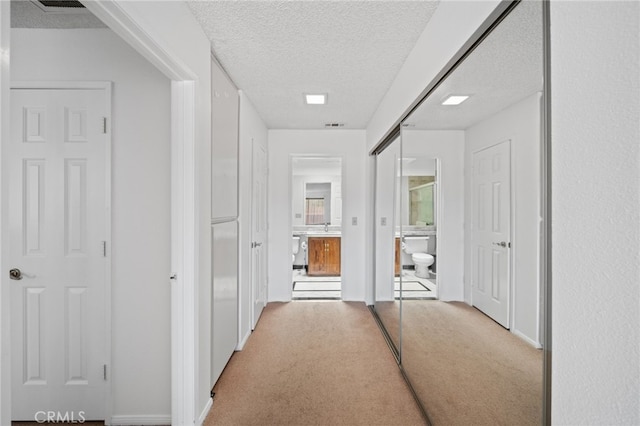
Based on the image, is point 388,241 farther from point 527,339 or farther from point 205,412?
point 527,339

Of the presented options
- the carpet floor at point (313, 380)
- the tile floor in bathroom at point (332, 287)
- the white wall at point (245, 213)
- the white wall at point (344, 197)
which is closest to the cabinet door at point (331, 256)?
the tile floor in bathroom at point (332, 287)

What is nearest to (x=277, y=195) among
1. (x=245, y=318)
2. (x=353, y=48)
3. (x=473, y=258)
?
(x=245, y=318)

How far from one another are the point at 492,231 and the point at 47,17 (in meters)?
2.63

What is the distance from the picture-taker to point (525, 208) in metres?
1.02

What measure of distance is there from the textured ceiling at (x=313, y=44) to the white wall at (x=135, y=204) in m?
0.59

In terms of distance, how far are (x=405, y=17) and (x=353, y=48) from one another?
461 millimetres

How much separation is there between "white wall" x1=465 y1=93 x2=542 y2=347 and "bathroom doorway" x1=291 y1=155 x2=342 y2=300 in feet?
13.0

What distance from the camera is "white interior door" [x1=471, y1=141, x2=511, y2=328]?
1142 millimetres

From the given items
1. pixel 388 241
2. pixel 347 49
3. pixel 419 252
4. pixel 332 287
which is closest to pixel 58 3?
pixel 347 49

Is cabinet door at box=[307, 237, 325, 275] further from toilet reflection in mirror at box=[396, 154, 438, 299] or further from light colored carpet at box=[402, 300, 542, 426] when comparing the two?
light colored carpet at box=[402, 300, 542, 426]

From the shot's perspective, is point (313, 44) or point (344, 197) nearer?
point (313, 44)

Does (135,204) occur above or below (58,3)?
below

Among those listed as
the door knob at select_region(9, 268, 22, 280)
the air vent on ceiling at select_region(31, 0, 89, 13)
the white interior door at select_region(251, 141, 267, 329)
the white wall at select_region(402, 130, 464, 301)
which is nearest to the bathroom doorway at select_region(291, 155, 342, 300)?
the white interior door at select_region(251, 141, 267, 329)
